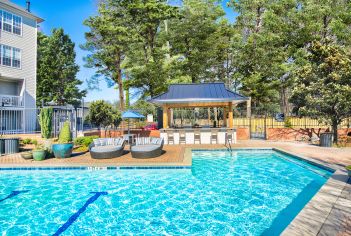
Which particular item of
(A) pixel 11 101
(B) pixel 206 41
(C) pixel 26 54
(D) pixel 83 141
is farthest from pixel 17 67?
(B) pixel 206 41

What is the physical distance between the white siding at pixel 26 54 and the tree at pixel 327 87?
2405 cm

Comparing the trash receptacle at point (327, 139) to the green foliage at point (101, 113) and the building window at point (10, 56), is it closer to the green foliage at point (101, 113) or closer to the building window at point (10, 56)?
the green foliage at point (101, 113)

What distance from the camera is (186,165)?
1098cm

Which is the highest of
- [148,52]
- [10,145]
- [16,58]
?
[148,52]

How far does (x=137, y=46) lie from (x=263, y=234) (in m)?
26.9

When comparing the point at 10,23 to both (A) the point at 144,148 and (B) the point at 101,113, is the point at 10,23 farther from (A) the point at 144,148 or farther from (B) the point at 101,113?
(A) the point at 144,148

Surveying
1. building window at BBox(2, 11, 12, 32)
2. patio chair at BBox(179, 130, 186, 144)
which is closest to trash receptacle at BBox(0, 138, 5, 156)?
patio chair at BBox(179, 130, 186, 144)

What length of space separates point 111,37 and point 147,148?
65.5 feet

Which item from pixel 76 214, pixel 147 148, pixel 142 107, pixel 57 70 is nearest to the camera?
pixel 76 214

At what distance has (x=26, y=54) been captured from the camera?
24359 mm

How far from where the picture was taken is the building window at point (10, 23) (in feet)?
72.4

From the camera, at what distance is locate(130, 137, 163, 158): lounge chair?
12.6 meters

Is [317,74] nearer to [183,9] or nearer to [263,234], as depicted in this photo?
[263,234]

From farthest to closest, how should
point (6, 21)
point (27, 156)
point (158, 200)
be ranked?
point (6, 21), point (27, 156), point (158, 200)
